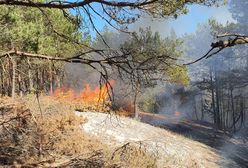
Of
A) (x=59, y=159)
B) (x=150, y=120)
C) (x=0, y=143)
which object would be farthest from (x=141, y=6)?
(x=150, y=120)

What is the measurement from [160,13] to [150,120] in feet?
91.1

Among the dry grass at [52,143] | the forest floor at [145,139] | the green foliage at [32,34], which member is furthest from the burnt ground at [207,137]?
the green foliage at [32,34]

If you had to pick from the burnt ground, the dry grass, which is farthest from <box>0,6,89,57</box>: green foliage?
the burnt ground

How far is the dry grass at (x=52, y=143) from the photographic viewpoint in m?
11.8

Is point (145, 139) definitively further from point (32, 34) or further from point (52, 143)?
point (32, 34)

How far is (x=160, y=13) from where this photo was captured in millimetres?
9039

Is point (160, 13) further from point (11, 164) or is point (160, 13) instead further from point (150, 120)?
point (150, 120)

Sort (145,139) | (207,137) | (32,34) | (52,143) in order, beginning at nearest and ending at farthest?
(32,34), (52,143), (145,139), (207,137)

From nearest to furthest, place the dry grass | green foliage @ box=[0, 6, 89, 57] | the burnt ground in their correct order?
the dry grass < green foliage @ box=[0, 6, 89, 57] < the burnt ground

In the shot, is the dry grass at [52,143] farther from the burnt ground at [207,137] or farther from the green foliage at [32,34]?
the burnt ground at [207,137]

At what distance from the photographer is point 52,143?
1455 cm

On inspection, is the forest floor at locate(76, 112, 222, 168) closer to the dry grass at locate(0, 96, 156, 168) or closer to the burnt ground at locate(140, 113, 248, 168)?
the dry grass at locate(0, 96, 156, 168)

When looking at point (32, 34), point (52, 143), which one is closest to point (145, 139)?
point (52, 143)

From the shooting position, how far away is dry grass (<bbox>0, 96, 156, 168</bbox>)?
38.7ft
